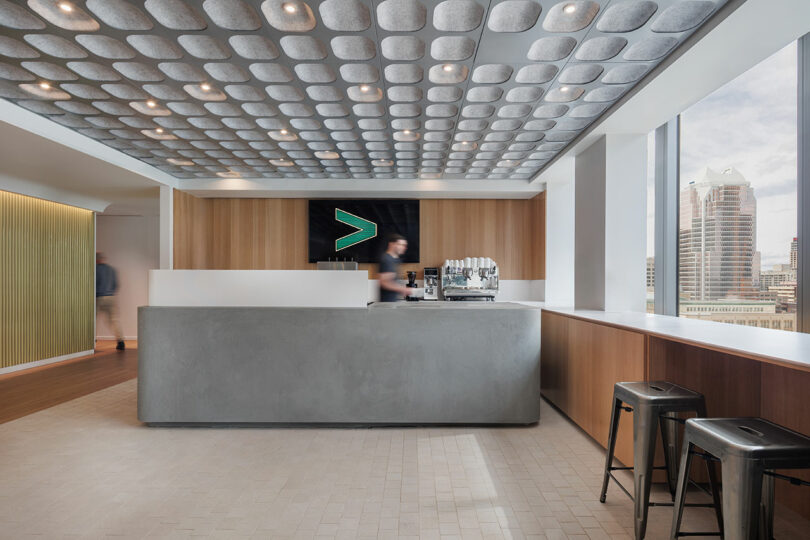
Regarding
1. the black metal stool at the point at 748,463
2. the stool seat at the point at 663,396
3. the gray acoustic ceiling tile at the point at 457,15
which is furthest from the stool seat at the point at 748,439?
the gray acoustic ceiling tile at the point at 457,15

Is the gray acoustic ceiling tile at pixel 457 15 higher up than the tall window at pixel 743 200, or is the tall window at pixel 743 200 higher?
the gray acoustic ceiling tile at pixel 457 15

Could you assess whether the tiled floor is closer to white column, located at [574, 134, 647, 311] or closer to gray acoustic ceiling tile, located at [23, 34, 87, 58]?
white column, located at [574, 134, 647, 311]

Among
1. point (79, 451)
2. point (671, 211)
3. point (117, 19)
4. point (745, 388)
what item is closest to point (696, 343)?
point (745, 388)

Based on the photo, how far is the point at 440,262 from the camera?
271 inches

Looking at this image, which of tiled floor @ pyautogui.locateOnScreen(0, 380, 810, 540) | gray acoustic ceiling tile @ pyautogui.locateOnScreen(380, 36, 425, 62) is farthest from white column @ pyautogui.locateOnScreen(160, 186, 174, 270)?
gray acoustic ceiling tile @ pyautogui.locateOnScreen(380, 36, 425, 62)

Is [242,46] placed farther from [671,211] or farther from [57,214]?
[57,214]

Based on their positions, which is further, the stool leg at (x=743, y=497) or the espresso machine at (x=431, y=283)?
the espresso machine at (x=431, y=283)

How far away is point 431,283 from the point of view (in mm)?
6770

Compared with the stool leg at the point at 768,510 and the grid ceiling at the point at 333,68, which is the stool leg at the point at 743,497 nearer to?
the stool leg at the point at 768,510

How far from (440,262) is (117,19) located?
5110mm

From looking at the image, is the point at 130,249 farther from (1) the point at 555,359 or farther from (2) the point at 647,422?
(2) the point at 647,422

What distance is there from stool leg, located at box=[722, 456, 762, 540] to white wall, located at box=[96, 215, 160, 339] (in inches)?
354

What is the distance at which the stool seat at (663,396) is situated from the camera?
1.92m

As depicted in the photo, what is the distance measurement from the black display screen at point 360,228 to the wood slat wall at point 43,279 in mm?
3579
